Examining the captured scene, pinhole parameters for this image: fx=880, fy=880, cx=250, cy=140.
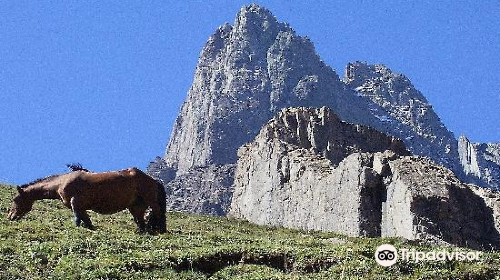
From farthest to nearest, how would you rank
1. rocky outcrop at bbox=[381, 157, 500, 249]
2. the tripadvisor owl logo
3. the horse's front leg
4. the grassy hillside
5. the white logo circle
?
rocky outcrop at bbox=[381, 157, 500, 249] < the horse's front leg < the tripadvisor owl logo < the white logo circle < the grassy hillside

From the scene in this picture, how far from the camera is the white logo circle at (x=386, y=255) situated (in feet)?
74.5

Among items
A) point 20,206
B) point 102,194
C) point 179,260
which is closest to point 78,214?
point 102,194

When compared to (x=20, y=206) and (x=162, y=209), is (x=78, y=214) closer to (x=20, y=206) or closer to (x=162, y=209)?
(x=20, y=206)

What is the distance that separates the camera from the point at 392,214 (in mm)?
45875

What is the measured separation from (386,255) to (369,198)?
2467 cm

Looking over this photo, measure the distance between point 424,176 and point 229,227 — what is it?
12315 mm

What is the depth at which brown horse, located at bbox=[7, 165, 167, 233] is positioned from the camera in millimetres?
28969

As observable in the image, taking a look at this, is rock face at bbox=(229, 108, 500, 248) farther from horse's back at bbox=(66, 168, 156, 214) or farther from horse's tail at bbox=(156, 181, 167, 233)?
horse's back at bbox=(66, 168, 156, 214)

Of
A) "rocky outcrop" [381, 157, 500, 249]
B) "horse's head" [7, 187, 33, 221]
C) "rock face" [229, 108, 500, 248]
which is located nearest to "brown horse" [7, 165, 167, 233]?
"horse's head" [7, 187, 33, 221]

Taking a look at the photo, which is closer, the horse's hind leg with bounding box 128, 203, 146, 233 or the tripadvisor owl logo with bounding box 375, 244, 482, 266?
the tripadvisor owl logo with bounding box 375, 244, 482, 266

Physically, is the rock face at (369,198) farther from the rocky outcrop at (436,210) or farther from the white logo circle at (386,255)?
the white logo circle at (386,255)

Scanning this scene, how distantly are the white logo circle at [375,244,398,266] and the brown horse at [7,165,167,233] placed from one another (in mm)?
8523

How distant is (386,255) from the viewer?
77.4ft

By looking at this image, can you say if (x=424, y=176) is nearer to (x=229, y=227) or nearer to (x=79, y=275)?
(x=229, y=227)
